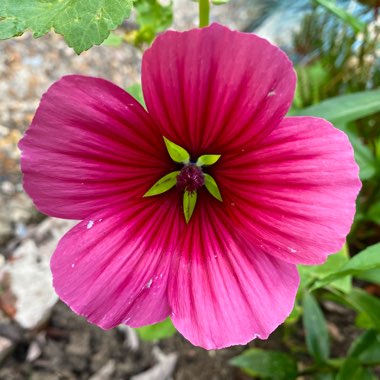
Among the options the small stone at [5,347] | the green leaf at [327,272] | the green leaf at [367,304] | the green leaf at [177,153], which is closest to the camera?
the green leaf at [177,153]

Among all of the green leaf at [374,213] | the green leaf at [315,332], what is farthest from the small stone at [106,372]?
the green leaf at [374,213]

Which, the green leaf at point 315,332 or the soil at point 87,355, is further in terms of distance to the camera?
the soil at point 87,355

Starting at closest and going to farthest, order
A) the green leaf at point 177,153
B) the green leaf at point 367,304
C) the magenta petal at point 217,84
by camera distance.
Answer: the magenta petal at point 217,84
the green leaf at point 177,153
the green leaf at point 367,304

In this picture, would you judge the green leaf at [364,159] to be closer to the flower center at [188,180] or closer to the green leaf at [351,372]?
the green leaf at [351,372]

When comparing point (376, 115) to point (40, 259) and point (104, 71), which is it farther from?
point (40, 259)

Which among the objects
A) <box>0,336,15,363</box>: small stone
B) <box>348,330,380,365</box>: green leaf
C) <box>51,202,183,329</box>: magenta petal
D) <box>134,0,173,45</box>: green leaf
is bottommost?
<box>348,330,380,365</box>: green leaf

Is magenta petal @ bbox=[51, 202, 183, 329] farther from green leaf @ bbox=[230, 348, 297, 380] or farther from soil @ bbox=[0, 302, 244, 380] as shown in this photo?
soil @ bbox=[0, 302, 244, 380]

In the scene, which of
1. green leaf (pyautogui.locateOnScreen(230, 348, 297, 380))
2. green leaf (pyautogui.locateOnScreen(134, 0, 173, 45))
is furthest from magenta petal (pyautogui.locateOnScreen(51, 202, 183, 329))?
green leaf (pyautogui.locateOnScreen(230, 348, 297, 380))

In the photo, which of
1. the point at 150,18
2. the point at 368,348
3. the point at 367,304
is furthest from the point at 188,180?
the point at 368,348
